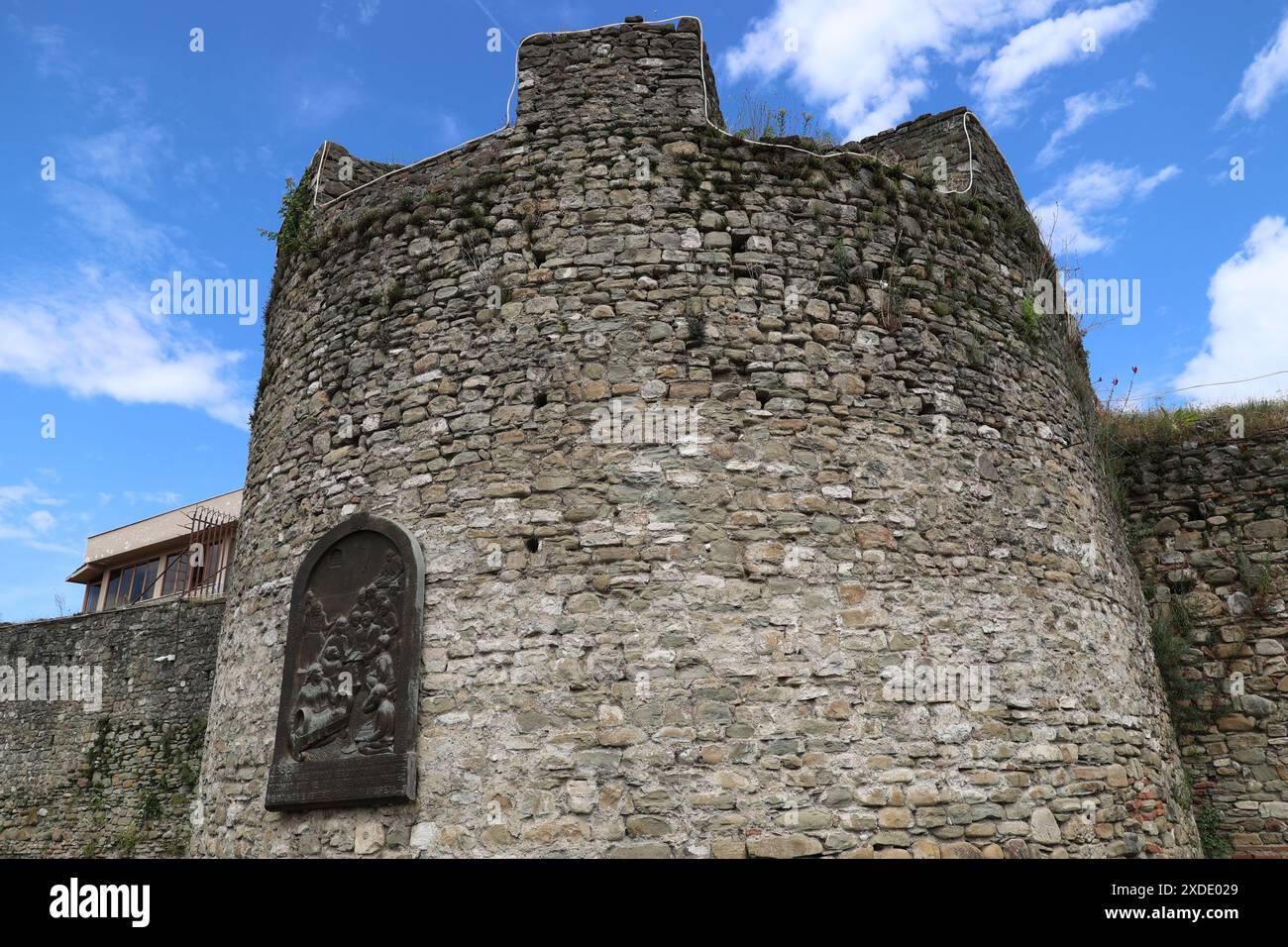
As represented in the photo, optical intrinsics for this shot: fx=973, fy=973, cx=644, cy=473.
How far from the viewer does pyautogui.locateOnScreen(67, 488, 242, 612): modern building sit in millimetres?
20188

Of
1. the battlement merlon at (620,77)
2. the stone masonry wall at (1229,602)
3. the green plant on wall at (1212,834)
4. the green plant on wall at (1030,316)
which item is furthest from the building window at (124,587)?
the green plant on wall at (1212,834)

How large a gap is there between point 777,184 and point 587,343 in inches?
76.7

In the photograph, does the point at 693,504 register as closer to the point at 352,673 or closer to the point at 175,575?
the point at 352,673

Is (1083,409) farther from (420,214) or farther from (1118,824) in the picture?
(420,214)

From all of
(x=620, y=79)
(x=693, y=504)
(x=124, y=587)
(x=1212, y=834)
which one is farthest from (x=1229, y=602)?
(x=124, y=587)

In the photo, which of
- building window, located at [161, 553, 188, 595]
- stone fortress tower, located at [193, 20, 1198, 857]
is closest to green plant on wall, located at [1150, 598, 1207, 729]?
stone fortress tower, located at [193, 20, 1198, 857]

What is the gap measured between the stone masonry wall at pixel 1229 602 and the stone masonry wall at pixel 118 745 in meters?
11.3

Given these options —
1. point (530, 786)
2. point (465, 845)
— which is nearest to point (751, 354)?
point (530, 786)

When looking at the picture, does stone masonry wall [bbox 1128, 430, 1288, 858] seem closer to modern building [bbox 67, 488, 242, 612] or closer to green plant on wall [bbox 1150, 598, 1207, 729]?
green plant on wall [bbox 1150, 598, 1207, 729]

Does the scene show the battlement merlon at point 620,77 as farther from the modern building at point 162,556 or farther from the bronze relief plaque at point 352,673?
the modern building at point 162,556

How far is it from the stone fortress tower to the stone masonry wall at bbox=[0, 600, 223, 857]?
5984 mm

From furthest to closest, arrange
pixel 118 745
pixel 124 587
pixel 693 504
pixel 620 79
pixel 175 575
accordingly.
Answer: pixel 124 587
pixel 175 575
pixel 118 745
pixel 620 79
pixel 693 504

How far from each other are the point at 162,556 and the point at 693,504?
65.4 feet

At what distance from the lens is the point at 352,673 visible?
20.8 feet
